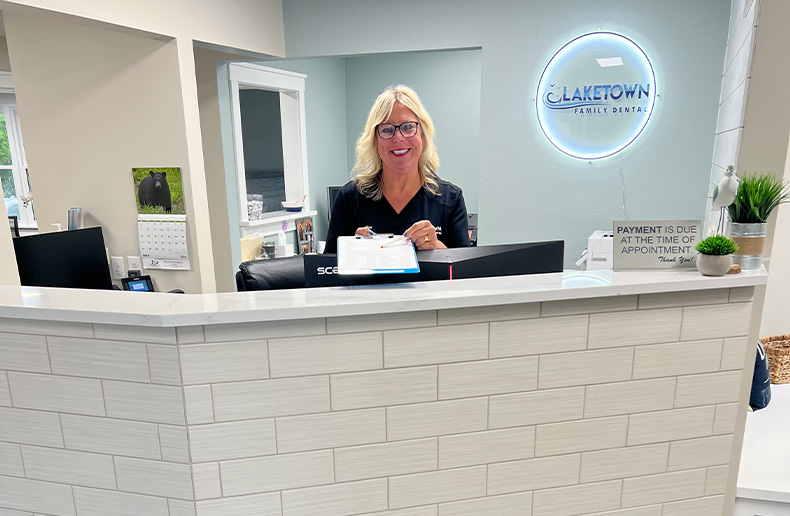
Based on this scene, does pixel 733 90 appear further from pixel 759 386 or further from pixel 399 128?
pixel 399 128

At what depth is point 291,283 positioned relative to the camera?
1.24 m

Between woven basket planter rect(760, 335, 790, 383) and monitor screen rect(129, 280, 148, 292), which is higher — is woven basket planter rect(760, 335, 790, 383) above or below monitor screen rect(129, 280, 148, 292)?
below

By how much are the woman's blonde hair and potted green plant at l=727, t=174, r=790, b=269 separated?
1.08 metres

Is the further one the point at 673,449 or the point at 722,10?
the point at 722,10

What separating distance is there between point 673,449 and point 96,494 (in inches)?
51.4

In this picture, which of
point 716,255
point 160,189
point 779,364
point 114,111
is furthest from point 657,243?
point 114,111

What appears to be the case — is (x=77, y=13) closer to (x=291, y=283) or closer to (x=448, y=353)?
(x=291, y=283)

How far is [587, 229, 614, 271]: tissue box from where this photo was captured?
2.83m

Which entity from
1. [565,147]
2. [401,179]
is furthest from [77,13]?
[565,147]

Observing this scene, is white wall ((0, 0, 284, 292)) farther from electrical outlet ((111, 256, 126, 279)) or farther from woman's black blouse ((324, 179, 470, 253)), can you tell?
woman's black blouse ((324, 179, 470, 253))

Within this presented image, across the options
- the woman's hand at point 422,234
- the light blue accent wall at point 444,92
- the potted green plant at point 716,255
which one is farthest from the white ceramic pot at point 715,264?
the light blue accent wall at point 444,92

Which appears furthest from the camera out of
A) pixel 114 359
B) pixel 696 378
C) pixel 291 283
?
pixel 291 283

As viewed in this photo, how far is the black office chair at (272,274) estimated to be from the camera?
120cm

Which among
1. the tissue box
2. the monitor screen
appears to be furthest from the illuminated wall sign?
the monitor screen
